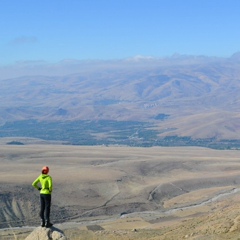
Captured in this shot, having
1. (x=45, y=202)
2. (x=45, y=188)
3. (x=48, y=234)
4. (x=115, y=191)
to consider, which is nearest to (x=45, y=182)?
(x=45, y=188)

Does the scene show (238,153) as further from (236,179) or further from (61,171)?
(61,171)

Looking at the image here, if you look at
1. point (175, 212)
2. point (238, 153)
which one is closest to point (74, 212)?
point (175, 212)

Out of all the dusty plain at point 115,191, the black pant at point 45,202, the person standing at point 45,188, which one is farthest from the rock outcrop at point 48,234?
the dusty plain at point 115,191

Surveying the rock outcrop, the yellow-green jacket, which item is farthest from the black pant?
the rock outcrop

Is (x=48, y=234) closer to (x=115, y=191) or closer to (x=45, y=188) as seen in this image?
(x=45, y=188)

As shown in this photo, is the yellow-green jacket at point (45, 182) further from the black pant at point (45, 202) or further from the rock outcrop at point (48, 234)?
the rock outcrop at point (48, 234)

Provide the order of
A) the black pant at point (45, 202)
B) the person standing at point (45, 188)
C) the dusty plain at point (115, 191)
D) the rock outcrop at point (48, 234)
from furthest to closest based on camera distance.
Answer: the dusty plain at point (115, 191)
the rock outcrop at point (48, 234)
the black pant at point (45, 202)
the person standing at point (45, 188)

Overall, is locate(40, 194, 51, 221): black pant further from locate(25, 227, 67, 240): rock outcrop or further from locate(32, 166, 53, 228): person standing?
locate(25, 227, 67, 240): rock outcrop

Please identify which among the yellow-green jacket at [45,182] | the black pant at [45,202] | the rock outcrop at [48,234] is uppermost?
the yellow-green jacket at [45,182]
